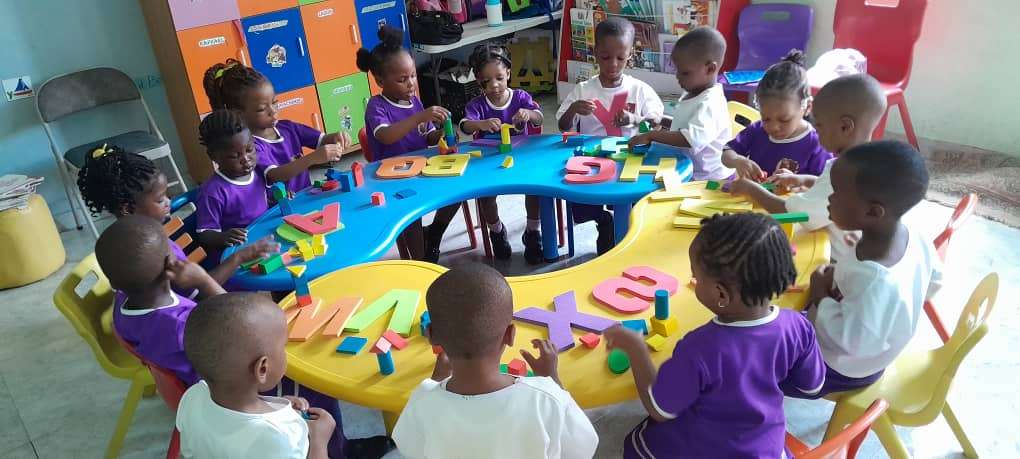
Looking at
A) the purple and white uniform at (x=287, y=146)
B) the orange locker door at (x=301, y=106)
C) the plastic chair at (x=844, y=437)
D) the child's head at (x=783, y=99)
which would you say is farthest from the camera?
the orange locker door at (x=301, y=106)

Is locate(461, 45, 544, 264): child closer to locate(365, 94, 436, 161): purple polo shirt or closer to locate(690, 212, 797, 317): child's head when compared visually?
locate(365, 94, 436, 161): purple polo shirt

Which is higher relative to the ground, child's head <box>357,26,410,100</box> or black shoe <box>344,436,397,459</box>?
child's head <box>357,26,410,100</box>

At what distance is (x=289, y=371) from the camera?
187cm

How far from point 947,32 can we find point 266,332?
14.9ft

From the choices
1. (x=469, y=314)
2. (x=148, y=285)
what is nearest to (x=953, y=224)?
(x=469, y=314)

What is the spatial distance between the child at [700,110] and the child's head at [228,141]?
154 cm

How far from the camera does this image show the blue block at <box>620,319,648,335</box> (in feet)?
6.08

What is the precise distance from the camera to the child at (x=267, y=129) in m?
3.02

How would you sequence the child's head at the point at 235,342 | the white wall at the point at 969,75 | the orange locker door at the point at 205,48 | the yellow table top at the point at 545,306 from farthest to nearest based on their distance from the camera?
the orange locker door at the point at 205,48
the white wall at the point at 969,75
the yellow table top at the point at 545,306
the child's head at the point at 235,342

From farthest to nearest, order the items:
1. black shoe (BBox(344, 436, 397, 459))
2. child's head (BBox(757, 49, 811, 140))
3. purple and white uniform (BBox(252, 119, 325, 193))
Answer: purple and white uniform (BBox(252, 119, 325, 193)) → child's head (BBox(757, 49, 811, 140)) → black shoe (BBox(344, 436, 397, 459))

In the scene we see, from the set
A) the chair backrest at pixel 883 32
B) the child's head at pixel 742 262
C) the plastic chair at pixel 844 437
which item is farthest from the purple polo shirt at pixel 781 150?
the chair backrest at pixel 883 32

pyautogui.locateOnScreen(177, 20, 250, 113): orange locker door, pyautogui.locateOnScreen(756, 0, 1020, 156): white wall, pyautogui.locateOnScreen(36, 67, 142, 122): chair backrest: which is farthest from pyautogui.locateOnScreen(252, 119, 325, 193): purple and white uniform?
pyautogui.locateOnScreen(756, 0, 1020, 156): white wall

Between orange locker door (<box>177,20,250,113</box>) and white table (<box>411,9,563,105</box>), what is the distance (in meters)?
1.42

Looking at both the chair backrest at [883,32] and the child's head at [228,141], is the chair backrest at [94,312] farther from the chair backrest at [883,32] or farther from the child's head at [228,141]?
the chair backrest at [883,32]
